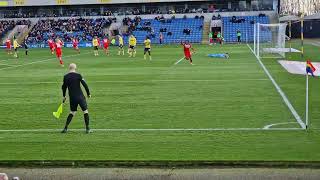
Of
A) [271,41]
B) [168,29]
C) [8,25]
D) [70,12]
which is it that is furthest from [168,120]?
[70,12]

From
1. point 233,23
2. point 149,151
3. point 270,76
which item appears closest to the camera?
point 149,151

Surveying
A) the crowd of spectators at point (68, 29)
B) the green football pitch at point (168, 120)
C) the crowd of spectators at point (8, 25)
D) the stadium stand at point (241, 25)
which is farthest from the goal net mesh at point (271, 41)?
the crowd of spectators at point (8, 25)

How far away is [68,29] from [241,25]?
24.8 m

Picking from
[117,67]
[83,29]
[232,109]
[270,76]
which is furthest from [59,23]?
[232,109]

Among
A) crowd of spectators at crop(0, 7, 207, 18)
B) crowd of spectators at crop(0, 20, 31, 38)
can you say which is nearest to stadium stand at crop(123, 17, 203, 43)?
crowd of spectators at crop(0, 7, 207, 18)

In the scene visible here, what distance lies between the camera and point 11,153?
11789mm

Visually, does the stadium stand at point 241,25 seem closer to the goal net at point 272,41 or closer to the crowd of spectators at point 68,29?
the crowd of spectators at point 68,29

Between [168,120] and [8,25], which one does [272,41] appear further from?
[8,25]

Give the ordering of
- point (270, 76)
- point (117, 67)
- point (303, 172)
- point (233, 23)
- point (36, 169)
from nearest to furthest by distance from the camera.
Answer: point (303, 172) < point (36, 169) < point (270, 76) < point (117, 67) < point (233, 23)

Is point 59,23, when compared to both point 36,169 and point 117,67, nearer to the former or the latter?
point 117,67

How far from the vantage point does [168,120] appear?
1532 centimetres

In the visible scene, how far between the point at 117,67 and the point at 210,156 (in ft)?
76.3

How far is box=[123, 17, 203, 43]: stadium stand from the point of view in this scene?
73294mm

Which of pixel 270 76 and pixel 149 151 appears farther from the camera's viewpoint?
pixel 270 76
